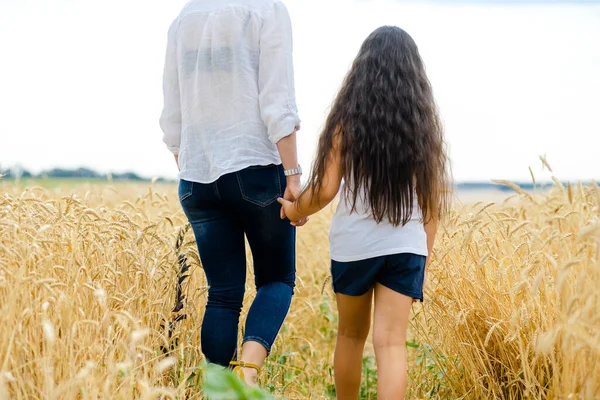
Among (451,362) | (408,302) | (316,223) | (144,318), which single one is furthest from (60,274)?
(316,223)

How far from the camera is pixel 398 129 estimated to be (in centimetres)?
260

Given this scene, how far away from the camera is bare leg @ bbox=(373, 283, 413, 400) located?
2574 mm

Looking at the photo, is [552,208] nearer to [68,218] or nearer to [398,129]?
[398,129]

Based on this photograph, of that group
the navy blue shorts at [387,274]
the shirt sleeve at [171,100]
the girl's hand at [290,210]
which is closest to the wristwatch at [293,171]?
the girl's hand at [290,210]

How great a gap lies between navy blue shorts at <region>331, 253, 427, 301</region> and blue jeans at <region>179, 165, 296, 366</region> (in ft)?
1.13

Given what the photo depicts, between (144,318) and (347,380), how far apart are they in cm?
98

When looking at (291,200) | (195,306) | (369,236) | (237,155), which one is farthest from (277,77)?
(195,306)

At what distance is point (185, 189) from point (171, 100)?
0.47m

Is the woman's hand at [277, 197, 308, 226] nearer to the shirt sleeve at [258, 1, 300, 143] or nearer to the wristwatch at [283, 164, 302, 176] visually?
the wristwatch at [283, 164, 302, 176]

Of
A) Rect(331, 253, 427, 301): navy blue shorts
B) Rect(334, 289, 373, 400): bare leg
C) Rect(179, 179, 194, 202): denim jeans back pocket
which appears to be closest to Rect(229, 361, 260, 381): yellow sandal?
Rect(334, 289, 373, 400): bare leg

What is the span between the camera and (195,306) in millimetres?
3285

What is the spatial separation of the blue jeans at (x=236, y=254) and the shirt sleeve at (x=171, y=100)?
287mm

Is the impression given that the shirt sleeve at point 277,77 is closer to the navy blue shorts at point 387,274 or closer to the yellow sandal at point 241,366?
the navy blue shorts at point 387,274

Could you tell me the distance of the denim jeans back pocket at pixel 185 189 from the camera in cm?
A: 276
